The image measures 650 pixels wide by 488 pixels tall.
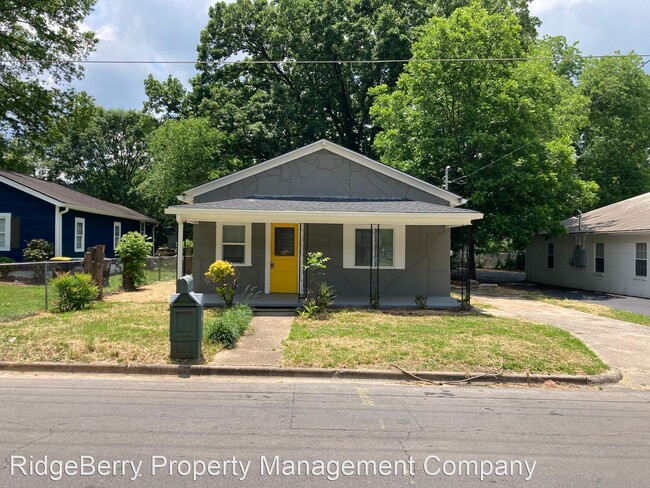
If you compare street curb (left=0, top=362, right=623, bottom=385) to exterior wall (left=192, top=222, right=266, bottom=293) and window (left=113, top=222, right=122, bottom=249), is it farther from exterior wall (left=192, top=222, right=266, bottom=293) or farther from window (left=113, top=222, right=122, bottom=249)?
window (left=113, top=222, right=122, bottom=249)

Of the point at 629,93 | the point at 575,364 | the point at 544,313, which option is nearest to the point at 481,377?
the point at 575,364

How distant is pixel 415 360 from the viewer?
760 centimetres

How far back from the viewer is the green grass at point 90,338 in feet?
24.6

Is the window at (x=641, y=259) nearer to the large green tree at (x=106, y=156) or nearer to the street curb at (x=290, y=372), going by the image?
the street curb at (x=290, y=372)

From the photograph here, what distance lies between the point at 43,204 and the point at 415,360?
18952 millimetres

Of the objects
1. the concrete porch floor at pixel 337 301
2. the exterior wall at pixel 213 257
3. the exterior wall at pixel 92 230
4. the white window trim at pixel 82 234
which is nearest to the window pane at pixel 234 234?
the exterior wall at pixel 213 257

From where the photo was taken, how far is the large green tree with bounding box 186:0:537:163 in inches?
1144

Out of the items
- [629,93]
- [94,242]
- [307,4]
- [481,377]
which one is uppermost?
[307,4]

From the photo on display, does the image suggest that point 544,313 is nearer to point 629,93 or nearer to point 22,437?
point 22,437

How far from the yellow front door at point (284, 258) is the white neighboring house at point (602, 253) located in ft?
42.6

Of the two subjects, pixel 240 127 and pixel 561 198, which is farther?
pixel 240 127

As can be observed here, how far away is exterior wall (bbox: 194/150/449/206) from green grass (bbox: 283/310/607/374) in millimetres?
4844

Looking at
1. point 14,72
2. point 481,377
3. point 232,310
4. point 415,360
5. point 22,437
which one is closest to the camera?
point 22,437

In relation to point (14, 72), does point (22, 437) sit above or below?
below
